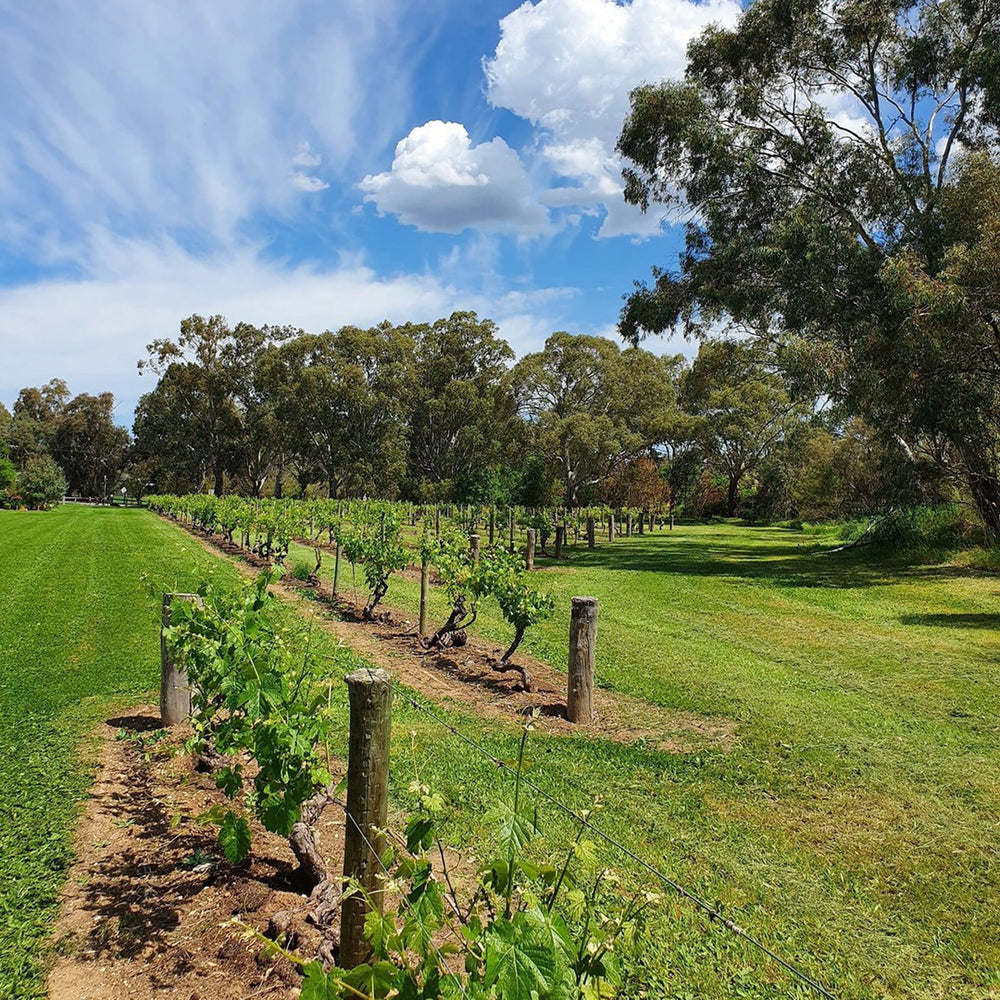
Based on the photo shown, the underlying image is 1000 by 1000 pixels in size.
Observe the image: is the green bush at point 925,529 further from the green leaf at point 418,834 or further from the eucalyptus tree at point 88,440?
the eucalyptus tree at point 88,440

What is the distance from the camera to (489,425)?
145ft

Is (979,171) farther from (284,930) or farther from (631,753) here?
(284,930)

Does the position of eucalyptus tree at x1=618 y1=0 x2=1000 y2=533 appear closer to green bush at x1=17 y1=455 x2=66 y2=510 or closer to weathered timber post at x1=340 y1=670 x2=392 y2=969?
weathered timber post at x1=340 y1=670 x2=392 y2=969

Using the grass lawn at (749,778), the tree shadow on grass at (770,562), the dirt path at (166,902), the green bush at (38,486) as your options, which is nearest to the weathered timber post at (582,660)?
the grass lawn at (749,778)

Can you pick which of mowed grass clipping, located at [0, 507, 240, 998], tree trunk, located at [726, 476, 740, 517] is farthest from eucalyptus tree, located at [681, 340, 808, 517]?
mowed grass clipping, located at [0, 507, 240, 998]

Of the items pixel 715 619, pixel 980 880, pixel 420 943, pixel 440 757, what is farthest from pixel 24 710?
pixel 715 619

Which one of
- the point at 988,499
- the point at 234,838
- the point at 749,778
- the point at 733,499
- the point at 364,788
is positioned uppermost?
the point at 733,499

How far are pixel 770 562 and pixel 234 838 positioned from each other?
64.0 ft

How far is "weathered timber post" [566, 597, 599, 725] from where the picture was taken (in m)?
6.21

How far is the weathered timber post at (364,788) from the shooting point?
2486mm

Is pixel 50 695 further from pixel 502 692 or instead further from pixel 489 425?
pixel 489 425

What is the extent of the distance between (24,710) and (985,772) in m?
7.97

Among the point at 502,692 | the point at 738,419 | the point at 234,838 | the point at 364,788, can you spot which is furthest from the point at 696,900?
the point at 738,419

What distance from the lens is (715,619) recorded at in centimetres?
1170
